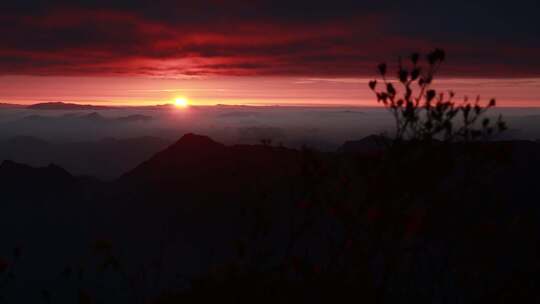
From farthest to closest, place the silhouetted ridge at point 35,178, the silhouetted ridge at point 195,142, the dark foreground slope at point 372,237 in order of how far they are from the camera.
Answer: the silhouetted ridge at point 35,178
the silhouetted ridge at point 195,142
the dark foreground slope at point 372,237

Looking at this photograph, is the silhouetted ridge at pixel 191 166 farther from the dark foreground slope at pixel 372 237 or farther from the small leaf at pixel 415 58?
the small leaf at pixel 415 58

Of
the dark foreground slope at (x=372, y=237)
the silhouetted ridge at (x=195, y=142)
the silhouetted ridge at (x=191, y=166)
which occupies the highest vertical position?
the dark foreground slope at (x=372, y=237)

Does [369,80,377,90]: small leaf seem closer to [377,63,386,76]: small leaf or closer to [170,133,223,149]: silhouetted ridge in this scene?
[377,63,386,76]: small leaf

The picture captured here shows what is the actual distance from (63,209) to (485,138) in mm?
145283

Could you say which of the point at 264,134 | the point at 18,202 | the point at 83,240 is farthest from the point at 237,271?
the point at 18,202

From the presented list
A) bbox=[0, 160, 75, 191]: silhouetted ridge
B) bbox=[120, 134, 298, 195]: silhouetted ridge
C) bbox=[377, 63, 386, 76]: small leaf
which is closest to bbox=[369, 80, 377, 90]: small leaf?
bbox=[377, 63, 386, 76]: small leaf

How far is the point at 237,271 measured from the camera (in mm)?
9812

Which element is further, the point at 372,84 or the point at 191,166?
the point at 191,166

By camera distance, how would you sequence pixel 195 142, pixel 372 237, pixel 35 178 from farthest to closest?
pixel 35 178
pixel 195 142
pixel 372 237

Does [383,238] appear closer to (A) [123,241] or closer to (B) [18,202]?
(A) [123,241]

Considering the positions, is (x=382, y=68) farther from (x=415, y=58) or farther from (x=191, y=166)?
(x=191, y=166)

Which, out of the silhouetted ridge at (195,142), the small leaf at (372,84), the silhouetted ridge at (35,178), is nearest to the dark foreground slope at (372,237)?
the small leaf at (372,84)

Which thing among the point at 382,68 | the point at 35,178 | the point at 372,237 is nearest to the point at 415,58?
the point at 382,68

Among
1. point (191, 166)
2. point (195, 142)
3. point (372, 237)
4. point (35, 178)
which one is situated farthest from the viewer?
point (35, 178)
